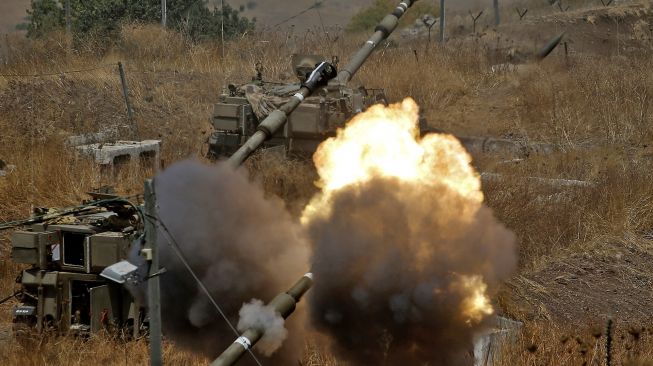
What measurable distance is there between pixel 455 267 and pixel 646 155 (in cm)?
1254

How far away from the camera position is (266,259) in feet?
32.2

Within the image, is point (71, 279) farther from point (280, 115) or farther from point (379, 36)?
point (379, 36)

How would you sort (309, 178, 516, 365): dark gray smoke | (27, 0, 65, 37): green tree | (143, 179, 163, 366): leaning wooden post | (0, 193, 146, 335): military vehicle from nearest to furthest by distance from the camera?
(143, 179, 163, 366): leaning wooden post < (309, 178, 516, 365): dark gray smoke < (0, 193, 146, 335): military vehicle < (27, 0, 65, 37): green tree

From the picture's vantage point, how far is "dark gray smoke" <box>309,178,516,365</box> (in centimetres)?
841

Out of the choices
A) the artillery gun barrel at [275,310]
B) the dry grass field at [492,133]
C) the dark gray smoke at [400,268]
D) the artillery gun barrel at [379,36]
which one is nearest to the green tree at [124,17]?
the dry grass field at [492,133]

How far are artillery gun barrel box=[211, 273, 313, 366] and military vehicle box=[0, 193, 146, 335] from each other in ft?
6.99

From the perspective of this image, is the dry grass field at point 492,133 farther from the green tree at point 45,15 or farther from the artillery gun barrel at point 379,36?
the green tree at point 45,15

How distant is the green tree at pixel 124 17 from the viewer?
2883cm

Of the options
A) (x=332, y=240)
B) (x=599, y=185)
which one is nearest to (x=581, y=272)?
(x=599, y=185)

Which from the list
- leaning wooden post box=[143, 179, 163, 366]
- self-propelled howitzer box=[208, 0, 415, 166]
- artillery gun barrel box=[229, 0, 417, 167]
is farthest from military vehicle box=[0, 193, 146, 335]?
self-propelled howitzer box=[208, 0, 415, 166]

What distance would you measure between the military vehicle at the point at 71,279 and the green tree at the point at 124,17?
55.2 ft

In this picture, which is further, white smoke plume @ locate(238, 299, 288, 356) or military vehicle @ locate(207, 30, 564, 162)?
military vehicle @ locate(207, 30, 564, 162)

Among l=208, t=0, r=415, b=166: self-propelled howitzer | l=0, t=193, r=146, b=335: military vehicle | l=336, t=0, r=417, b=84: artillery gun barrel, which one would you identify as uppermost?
l=336, t=0, r=417, b=84: artillery gun barrel

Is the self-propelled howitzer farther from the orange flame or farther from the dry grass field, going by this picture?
the orange flame
